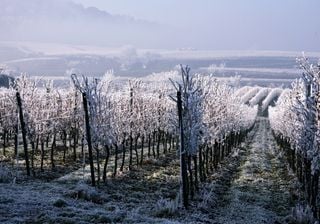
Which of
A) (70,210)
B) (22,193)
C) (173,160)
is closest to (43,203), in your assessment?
(70,210)

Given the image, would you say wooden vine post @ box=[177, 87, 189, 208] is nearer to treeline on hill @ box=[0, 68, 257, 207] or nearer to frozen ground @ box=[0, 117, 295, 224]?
treeline on hill @ box=[0, 68, 257, 207]

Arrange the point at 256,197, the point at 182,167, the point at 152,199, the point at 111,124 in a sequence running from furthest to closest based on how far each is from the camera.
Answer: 1. the point at 111,124
2. the point at 256,197
3. the point at 152,199
4. the point at 182,167

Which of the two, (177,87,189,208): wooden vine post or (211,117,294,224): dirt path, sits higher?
(177,87,189,208): wooden vine post

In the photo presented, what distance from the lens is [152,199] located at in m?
29.4

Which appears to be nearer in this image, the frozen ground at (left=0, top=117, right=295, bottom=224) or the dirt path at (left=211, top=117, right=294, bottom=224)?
the frozen ground at (left=0, top=117, right=295, bottom=224)

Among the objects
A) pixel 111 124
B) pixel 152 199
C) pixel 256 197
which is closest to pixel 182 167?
pixel 152 199

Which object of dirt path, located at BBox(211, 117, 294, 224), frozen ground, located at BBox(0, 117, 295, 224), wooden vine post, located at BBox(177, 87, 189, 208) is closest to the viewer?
frozen ground, located at BBox(0, 117, 295, 224)

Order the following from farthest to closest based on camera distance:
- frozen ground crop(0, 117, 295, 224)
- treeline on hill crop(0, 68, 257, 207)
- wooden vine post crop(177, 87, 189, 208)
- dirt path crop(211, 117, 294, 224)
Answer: treeline on hill crop(0, 68, 257, 207), wooden vine post crop(177, 87, 189, 208), dirt path crop(211, 117, 294, 224), frozen ground crop(0, 117, 295, 224)

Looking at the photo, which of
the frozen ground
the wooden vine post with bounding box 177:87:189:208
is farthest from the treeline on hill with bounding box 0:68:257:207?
the frozen ground

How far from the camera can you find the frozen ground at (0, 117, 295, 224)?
1997 centimetres

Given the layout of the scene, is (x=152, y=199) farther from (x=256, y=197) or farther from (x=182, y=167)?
(x=256, y=197)

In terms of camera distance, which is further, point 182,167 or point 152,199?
point 152,199

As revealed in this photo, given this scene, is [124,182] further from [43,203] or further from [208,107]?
[43,203]

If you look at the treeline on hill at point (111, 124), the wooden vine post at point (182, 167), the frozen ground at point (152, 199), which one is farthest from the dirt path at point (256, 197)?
the treeline on hill at point (111, 124)
